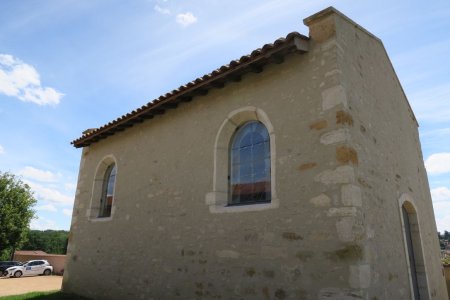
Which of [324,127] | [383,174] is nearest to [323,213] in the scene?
[324,127]

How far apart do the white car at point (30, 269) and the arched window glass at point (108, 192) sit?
52.9ft

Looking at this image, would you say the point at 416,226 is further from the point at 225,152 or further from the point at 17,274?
the point at 17,274

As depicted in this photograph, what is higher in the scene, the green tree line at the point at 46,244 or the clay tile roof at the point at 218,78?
the clay tile roof at the point at 218,78

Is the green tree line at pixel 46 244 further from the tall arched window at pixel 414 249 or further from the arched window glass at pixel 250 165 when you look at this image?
the tall arched window at pixel 414 249

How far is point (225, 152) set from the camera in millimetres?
6074

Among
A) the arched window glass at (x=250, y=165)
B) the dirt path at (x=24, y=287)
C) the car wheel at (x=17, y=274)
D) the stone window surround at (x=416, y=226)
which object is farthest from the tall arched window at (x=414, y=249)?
the car wheel at (x=17, y=274)

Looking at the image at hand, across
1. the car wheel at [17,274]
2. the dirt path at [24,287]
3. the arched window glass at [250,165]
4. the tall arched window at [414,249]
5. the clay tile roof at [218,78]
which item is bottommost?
the car wheel at [17,274]

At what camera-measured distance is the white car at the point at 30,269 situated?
20.7 meters

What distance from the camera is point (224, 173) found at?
5953 mm

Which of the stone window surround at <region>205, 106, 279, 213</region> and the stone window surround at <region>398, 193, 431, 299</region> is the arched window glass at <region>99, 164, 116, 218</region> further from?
the stone window surround at <region>398, 193, 431, 299</region>

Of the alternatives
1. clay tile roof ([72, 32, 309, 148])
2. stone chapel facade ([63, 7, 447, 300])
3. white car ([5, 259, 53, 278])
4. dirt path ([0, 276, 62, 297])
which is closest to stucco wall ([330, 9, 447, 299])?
stone chapel facade ([63, 7, 447, 300])

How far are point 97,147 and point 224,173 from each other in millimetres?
5257

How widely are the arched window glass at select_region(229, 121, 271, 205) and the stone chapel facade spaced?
0.02 meters

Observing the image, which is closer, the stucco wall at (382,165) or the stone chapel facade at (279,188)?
the stone chapel facade at (279,188)
